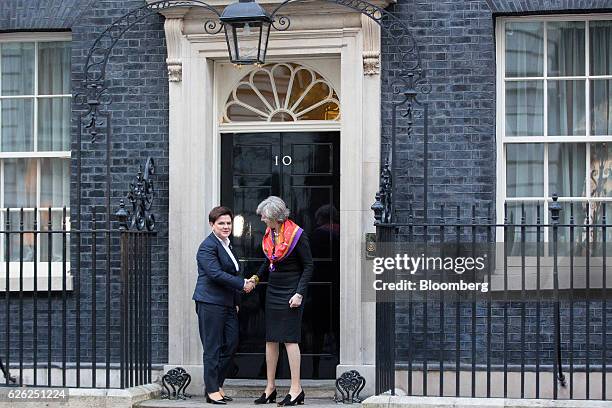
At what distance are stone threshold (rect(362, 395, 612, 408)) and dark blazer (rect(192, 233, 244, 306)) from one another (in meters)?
1.62

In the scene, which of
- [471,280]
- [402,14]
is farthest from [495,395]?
[402,14]

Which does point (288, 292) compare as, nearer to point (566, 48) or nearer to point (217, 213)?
point (217, 213)

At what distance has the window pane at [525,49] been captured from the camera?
11.3m

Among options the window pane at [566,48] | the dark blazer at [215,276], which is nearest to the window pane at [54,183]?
the dark blazer at [215,276]

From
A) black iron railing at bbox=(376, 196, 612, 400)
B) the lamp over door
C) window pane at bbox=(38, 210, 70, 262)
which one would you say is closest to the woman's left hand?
black iron railing at bbox=(376, 196, 612, 400)

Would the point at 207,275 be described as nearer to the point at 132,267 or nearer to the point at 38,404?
the point at 132,267

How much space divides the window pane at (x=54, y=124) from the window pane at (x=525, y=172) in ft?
13.8

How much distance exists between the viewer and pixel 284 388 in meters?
11.2

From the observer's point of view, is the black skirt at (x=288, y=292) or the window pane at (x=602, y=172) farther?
the window pane at (x=602, y=172)

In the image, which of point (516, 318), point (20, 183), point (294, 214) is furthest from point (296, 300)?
point (20, 183)

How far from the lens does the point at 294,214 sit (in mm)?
11508

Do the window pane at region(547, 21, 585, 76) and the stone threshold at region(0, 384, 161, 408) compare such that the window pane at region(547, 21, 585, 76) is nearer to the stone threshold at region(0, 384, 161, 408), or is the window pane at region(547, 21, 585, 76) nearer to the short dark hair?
the short dark hair

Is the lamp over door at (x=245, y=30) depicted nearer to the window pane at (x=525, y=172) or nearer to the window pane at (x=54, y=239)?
the window pane at (x=525, y=172)

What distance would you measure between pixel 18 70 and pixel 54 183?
1.16m
